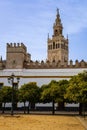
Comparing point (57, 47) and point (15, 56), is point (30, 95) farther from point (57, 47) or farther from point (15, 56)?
point (57, 47)

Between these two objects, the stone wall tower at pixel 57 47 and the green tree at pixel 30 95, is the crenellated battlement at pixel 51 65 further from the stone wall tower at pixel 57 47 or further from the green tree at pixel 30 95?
the stone wall tower at pixel 57 47

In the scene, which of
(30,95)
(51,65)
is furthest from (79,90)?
(51,65)

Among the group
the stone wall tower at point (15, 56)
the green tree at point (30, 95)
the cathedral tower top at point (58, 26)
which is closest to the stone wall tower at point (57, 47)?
the cathedral tower top at point (58, 26)

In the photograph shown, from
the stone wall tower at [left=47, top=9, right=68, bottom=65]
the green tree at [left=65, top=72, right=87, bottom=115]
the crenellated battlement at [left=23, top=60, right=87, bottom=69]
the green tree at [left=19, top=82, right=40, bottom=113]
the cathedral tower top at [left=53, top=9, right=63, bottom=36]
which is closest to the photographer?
the green tree at [left=65, top=72, right=87, bottom=115]

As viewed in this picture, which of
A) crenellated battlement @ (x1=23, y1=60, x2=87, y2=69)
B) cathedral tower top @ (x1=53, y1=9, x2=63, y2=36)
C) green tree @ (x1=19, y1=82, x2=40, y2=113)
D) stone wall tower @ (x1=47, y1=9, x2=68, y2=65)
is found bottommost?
green tree @ (x1=19, y1=82, x2=40, y2=113)

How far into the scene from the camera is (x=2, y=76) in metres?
58.6

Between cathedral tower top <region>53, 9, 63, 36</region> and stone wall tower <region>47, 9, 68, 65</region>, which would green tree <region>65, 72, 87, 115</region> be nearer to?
cathedral tower top <region>53, 9, 63, 36</region>

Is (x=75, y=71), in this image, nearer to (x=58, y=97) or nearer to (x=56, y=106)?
(x=56, y=106)

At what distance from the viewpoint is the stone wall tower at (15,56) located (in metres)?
58.1

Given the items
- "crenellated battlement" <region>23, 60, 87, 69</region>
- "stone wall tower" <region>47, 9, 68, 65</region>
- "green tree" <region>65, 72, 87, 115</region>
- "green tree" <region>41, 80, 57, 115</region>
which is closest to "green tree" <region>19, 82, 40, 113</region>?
"green tree" <region>41, 80, 57, 115</region>

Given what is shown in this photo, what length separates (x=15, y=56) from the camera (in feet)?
192

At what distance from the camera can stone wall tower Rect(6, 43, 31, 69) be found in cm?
5809

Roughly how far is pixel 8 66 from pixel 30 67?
3412mm

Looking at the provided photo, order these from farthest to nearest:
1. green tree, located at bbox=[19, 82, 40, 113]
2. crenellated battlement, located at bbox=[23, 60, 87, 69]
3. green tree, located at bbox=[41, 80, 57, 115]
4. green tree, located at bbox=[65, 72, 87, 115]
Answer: crenellated battlement, located at bbox=[23, 60, 87, 69], green tree, located at bbox=[19, 82, 40, 113], green tree, located at bbox=[41, 80, 57, 115], green tree, located at bbox=[65, 72, 87, 115]
